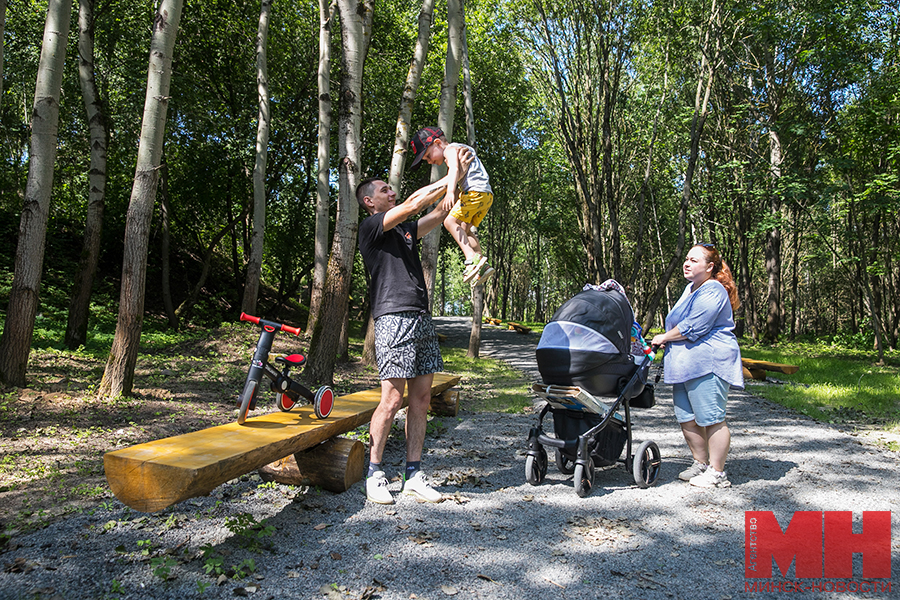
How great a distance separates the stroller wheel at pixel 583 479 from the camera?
4.01 m

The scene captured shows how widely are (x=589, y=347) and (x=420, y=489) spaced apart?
164 centimetres

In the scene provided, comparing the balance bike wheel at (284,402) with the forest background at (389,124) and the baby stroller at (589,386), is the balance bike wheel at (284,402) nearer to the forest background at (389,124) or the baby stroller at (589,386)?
the baby stroller at (589,386)

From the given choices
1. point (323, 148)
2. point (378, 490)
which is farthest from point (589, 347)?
point (323, 148)

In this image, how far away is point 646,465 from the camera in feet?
14.3

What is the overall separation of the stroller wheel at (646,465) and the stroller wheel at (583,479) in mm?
417

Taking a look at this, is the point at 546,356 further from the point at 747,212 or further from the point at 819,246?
the point at 819,246

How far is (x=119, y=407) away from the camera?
19.8ft

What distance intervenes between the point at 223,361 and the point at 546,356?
8.03 m

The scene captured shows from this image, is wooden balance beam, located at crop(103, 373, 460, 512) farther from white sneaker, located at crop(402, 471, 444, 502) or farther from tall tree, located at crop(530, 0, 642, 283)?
tall tree, located at crop(530, 0, 642, 283)

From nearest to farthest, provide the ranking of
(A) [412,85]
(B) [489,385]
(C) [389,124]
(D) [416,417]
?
(D) [416,417]
(A) [412,85]
(B) [489,385]
(C) [389,124]

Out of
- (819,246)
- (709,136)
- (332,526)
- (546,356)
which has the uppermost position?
(709,136)

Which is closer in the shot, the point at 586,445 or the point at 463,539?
the point at 463,539

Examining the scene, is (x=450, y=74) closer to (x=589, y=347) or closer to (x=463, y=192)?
(x=463, y=192)

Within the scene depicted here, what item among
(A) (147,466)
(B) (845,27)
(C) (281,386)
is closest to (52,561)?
(A) (147,466)
